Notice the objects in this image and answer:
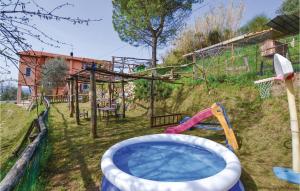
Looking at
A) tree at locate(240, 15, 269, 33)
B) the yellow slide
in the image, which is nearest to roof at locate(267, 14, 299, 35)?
the yellow slide

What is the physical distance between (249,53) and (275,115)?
7.65m

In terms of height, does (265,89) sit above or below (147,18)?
below

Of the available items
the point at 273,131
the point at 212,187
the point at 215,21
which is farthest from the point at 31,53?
the point at 215,21

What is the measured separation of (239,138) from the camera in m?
6.98

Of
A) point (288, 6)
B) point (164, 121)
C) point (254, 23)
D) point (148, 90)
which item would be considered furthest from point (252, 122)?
point (288, 6)

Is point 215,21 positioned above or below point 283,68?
above

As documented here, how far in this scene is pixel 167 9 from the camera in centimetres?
1856

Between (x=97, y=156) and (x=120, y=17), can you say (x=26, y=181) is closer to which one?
(x=97, y=156)

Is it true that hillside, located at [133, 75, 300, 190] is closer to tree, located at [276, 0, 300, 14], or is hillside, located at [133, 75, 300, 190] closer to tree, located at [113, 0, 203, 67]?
tree, located at [113, 0, 203, 67]

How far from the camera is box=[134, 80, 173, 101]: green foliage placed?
562 inches

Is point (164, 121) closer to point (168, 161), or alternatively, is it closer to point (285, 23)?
point (168, 161)

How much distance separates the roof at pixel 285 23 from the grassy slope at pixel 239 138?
11.2ft

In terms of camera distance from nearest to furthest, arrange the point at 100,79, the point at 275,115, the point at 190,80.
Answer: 1. the point at 275,115
2. the point at 100,79
3. the point at 190,80

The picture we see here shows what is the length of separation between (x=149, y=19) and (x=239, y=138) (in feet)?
47.9
